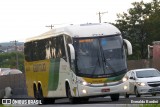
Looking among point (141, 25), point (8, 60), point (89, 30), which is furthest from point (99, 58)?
point (8, 60)

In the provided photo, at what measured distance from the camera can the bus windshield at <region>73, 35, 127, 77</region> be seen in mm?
27344

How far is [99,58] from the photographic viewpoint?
27391mm

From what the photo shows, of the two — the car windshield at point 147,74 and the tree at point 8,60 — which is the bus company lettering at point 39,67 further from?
the tree at point 8,60

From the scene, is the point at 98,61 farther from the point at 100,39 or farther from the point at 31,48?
the point at 31,48

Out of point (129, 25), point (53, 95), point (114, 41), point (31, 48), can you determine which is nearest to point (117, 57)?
point (114, 41)

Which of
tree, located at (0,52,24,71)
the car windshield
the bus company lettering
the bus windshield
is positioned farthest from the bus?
tree, located at (0,52,24,71)

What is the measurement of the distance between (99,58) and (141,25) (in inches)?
2109

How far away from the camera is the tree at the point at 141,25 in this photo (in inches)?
3137

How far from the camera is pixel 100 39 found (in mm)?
27938

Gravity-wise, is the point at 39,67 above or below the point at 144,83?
above

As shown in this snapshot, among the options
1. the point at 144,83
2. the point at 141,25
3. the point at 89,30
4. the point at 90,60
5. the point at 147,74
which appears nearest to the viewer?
the point at 90,60

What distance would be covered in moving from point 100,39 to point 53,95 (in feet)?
17.0

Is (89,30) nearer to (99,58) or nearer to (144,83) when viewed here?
(99,58)

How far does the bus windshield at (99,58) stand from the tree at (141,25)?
170 feet
